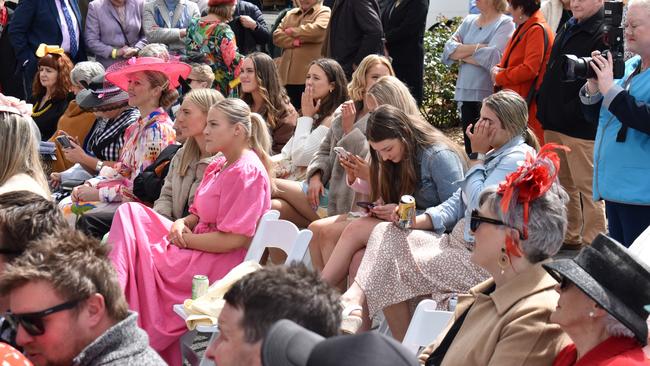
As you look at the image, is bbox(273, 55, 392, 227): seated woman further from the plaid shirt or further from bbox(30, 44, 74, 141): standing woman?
bbox(30, 44, 74, 141): standing woman

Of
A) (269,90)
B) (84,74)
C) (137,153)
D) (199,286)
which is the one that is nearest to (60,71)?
(84,74)

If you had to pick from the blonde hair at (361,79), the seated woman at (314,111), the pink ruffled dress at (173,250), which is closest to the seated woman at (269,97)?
the seated woman at (314,111)

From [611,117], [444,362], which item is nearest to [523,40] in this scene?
[611,117]

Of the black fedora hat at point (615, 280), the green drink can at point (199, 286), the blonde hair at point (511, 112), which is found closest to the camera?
the black fedora hat at point (615, 280)

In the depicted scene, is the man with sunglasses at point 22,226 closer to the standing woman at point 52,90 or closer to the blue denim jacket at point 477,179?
A: the blue denim jacket at point 477,179

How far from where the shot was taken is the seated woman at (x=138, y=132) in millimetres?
6633

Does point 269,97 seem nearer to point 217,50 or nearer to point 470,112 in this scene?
point 217,50

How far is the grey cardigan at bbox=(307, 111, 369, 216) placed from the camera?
240 inches

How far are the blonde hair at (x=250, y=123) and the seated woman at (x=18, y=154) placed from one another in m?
1.09

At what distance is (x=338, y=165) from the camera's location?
6.16 metres

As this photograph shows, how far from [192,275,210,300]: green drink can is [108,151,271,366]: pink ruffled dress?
397mm

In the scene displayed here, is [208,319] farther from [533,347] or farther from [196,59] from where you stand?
[196,59]

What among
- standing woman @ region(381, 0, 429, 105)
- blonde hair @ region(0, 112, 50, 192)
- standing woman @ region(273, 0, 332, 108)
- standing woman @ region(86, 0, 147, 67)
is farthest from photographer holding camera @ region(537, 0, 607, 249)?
standing woman @ region(86, 0, 147, 67)

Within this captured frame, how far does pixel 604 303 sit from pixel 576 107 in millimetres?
3610
